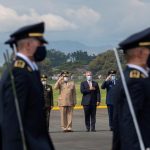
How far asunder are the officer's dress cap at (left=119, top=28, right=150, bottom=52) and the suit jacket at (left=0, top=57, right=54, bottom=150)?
89 centimetres

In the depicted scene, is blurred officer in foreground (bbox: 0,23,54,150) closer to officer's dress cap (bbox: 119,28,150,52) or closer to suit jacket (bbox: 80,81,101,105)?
officer's dress cap (bbox: 119,28,150,52)

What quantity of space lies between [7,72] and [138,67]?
4.07 feet

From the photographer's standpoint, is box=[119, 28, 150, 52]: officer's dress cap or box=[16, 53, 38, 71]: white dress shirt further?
box=[119, 28, 150, 52]: officer's dress cap

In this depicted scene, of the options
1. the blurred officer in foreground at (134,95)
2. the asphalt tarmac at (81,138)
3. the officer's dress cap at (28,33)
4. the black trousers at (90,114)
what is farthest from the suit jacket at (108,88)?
the officer's dress cap at (28,33)

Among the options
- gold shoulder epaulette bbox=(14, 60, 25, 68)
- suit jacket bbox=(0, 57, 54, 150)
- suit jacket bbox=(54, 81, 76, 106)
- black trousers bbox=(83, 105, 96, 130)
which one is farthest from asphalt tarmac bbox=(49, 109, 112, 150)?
gold shoulder epaulette bbox=(14, 60, 25, 68)

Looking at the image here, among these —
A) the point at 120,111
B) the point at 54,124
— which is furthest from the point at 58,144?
the point at 120,111

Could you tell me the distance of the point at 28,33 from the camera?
20.8 ft

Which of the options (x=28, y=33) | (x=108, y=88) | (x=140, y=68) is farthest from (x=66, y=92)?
(x=28, y=33)

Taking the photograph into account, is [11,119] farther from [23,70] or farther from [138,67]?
[138,67]

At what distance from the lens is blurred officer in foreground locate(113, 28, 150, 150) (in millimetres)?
6328

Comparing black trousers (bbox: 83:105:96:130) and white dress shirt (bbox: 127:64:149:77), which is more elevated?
white dress shirt (bbox: 127:64:149:77)

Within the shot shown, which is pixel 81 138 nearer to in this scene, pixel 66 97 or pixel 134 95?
pixel 66 97

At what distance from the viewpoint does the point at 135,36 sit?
6527mm

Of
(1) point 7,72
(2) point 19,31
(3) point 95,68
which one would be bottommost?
(1) point 7,72
